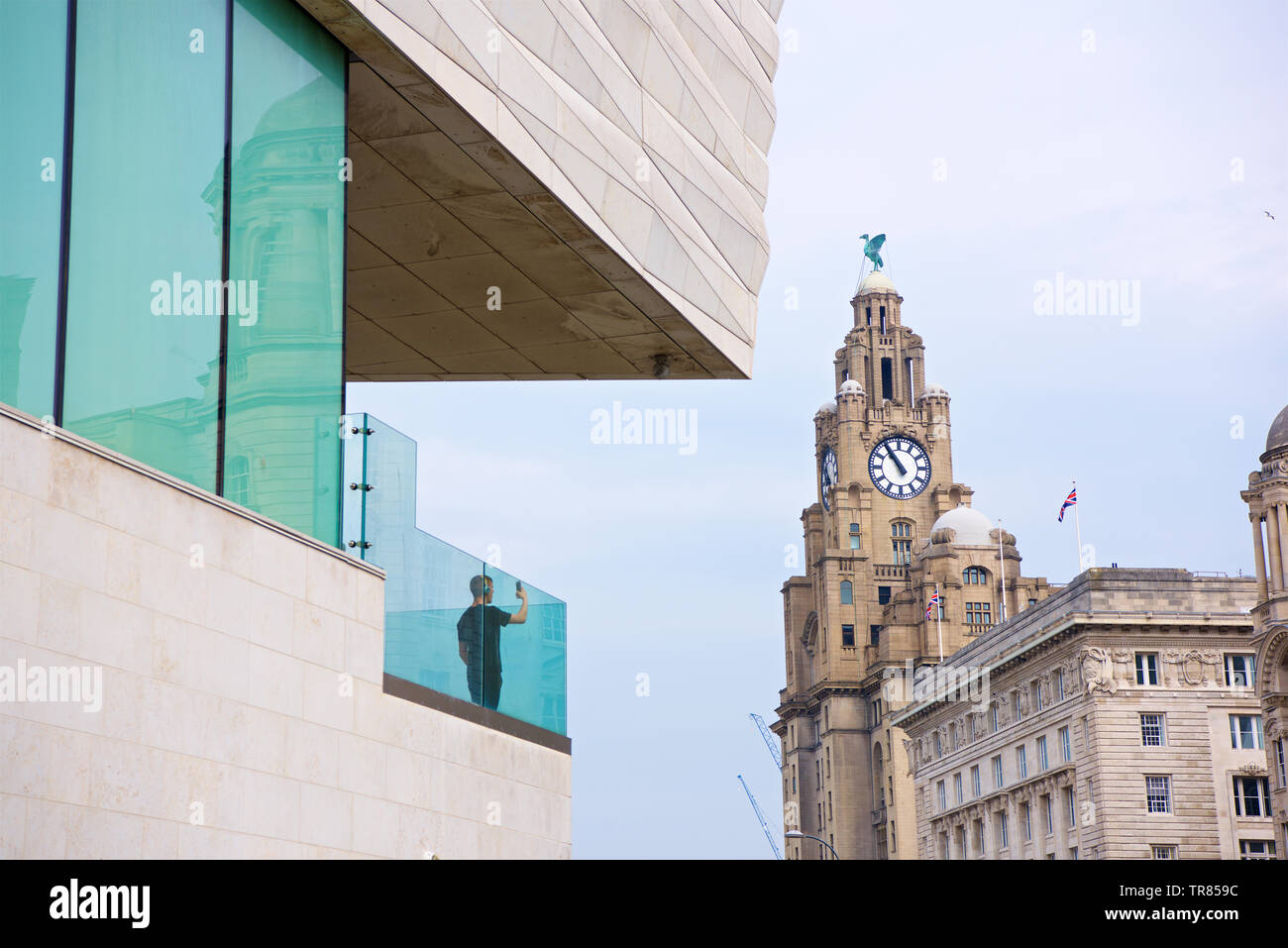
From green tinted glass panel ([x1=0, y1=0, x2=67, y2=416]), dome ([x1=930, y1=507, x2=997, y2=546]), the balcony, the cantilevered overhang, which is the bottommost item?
the balcony

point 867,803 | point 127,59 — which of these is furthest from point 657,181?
point 867,803

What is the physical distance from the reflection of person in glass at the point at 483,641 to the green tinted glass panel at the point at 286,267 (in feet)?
8.13

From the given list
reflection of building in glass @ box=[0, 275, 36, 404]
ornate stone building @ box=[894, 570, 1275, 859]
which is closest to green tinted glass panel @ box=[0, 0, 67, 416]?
reflection of building in glass @ box=[0, 275, 36, 404]

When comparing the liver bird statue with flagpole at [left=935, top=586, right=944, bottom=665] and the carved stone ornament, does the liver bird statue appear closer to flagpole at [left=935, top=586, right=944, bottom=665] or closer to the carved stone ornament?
flagpole at [left=935, top=586, right=944, bottom=665]

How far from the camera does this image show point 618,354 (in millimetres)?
21188

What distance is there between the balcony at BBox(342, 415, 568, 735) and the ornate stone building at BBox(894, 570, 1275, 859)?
69.1 meters

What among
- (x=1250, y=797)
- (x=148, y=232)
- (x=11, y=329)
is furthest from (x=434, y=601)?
(x=1250, y=797)

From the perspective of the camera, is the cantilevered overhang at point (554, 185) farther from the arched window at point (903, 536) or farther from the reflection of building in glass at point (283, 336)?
the arched window at point (903, 536)

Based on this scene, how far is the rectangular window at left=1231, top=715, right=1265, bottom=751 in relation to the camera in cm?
8319

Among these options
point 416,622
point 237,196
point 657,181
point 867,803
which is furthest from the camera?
point 867,803
